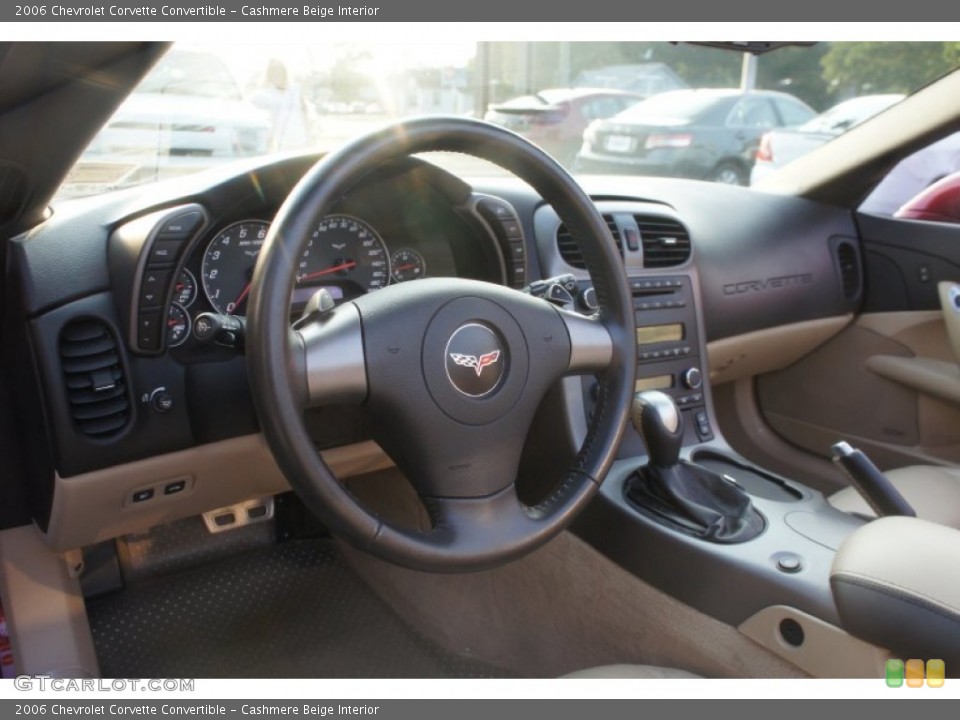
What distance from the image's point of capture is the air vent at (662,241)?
2146 mm

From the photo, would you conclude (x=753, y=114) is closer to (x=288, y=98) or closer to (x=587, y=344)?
(x=288, y=98)

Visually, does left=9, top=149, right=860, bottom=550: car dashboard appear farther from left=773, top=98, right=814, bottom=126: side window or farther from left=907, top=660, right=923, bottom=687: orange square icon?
left=773, top=98, right=814, bottom=126: side window

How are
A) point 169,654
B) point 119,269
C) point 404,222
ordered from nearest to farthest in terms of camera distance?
point 119,269, point 404,222, point 169,654

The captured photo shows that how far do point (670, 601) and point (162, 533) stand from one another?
4.11ft

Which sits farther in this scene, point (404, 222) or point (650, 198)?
point (650, 198)

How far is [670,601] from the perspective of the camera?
65.6 inches

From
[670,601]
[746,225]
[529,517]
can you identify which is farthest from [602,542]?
[746,225]

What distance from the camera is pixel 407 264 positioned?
5.94 ft

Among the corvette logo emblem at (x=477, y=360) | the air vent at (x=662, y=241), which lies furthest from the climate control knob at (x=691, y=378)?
the corvette logo emblem at (x=477, y=360)

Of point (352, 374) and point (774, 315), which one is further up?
point (352, 374)

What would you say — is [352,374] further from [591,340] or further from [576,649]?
[576,649]

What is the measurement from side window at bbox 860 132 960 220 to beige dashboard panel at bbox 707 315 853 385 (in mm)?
348

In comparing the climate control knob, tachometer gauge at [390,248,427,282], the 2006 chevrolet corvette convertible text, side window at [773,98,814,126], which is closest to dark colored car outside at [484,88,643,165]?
the 2006 chevrolet corvette convertible text

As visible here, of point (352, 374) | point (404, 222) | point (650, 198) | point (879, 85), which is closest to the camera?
point (352, 374)
